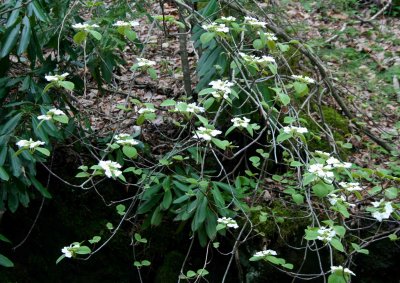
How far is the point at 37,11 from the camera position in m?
2.69

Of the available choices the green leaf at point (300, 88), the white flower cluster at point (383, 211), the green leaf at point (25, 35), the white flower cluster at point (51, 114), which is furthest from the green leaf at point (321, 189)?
the green leaf at point (25, 35)

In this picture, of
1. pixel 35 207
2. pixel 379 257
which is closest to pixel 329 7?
pixel 379 257

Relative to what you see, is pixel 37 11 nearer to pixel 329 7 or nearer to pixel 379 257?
pixel 379 257

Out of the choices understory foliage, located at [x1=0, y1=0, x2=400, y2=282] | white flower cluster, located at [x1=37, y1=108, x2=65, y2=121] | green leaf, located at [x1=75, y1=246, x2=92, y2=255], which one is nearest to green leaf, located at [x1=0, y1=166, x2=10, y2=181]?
understory foliage, located at [x1=0, y1=0, x2=400, y2=282]

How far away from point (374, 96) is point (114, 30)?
2.14 metres

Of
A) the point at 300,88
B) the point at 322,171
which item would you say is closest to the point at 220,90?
the point at 300,88

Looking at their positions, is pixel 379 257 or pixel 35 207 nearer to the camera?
pixel 379 257

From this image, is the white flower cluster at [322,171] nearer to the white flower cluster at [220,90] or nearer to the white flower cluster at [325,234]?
the white flower cluster at [325,234]

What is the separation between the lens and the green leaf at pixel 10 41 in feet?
9.05

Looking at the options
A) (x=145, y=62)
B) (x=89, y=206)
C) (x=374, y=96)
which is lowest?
(x=89, y=206)

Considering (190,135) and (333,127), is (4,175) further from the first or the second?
(333,127)

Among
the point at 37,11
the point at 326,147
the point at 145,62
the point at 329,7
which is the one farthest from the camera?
the point at 329,7

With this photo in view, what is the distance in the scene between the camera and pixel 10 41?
276cm

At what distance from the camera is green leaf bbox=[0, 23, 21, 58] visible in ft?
9.05
